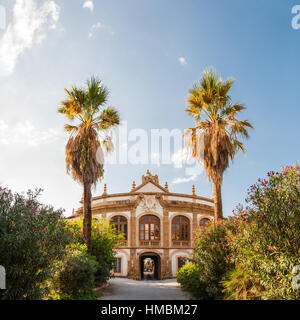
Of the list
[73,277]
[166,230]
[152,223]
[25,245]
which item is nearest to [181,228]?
[166,230]

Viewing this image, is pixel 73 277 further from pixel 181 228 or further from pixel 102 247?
pixel 181 228

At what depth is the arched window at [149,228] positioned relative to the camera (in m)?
30.8

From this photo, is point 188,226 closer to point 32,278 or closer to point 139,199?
point 139,199

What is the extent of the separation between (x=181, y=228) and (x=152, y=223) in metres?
3.23

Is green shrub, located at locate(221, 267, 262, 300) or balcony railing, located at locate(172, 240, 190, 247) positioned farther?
balcony railing, located at locate(172, 240, 190, 247)

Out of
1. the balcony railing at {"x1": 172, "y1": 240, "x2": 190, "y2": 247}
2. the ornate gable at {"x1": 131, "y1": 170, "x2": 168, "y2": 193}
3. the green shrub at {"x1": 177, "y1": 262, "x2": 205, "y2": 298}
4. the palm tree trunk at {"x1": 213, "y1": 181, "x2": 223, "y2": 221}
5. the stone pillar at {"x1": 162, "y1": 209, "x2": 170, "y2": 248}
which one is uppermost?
the ornate gable at {"x1": 131, "y1": 170, "x2": 168, "y2": 193}

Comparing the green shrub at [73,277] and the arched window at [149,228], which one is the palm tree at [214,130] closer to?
the green shrub at [73,277]

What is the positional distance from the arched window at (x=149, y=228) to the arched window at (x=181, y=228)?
1.78 meters

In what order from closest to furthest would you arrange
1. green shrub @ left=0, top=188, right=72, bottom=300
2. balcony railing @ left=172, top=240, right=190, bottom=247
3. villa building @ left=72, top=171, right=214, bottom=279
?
green shrub @ left=0, top=188, right=72, bottom=300, villa building @ left=72, top=171, right=214, bottom=279, balcony railing @ left=172, top=240, right=190, bottom=247

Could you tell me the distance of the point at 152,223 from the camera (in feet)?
102

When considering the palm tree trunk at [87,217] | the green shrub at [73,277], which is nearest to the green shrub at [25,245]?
the green shrub at [73,277]

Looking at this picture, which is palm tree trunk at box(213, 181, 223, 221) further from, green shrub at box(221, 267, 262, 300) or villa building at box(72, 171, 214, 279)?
villa building at box(72, 171, 214, 279)

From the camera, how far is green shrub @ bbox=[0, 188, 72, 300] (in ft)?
24.0

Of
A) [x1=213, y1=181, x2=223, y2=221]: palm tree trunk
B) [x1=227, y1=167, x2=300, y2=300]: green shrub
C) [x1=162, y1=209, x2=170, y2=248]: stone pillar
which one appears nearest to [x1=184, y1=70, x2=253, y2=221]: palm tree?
[x1=213, y1=181, x2=223, y2=221]: palm tree trunk
